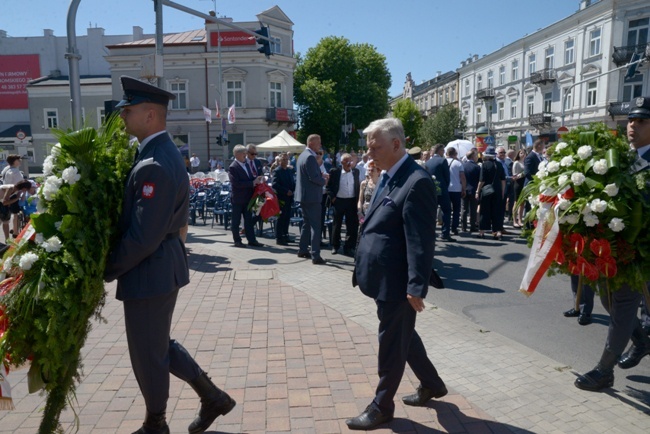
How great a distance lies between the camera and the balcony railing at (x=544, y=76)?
44.1 m

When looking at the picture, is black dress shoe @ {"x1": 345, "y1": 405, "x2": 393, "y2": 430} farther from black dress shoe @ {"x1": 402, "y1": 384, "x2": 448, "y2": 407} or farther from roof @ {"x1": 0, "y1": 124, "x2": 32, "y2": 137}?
roof @ {"x1": 0, "y1": 124, "x2": 32, "y2": 137}

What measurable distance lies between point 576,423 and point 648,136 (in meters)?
2.30

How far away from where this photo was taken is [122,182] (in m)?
3.00

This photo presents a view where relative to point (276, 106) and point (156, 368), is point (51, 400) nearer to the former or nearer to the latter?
point (156, 368)

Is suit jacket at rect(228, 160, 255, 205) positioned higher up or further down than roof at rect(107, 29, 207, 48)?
further down

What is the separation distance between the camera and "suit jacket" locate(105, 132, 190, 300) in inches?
110

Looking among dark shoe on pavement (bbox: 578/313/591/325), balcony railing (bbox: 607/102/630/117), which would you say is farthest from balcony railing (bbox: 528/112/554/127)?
dark shoe on pavement (bbox: 578/313/591/325)

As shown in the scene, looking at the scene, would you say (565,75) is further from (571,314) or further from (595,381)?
(595,381)

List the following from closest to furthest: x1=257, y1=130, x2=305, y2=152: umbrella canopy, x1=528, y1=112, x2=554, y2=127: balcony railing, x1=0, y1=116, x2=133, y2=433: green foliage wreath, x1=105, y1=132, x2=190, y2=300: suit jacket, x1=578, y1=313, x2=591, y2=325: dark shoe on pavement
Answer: x1=0, y1=116, x2=133, y2=433: green foliage wreath → x1=105, y1=132, x2=190, y2=300: suit jacket → x1=578, y1=313, x2=591, y2=325: dark shoe on pavement → x1=257, y1=130, x2=305, y2=152: umbrella canopy → x1=528, y1=112, x2=554, y2=127: balcony railing

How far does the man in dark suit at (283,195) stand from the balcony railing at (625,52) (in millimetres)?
34316

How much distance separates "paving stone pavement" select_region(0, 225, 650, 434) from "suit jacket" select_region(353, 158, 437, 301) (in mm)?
1030

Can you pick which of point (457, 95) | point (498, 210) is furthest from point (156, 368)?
point (457, 95)

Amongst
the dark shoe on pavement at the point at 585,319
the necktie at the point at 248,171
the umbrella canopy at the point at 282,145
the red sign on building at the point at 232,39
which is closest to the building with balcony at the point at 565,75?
the umbrella canopy at the point at 282,145

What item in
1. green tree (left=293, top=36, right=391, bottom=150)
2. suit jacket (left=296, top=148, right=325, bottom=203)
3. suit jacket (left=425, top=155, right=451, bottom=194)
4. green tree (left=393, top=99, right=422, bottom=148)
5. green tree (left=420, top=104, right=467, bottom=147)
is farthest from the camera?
green tree (left=393, top=99, right=422, bottom=148)
